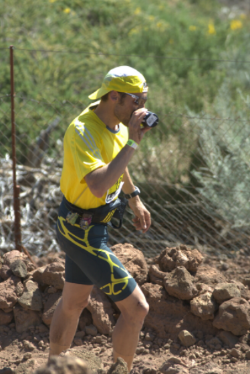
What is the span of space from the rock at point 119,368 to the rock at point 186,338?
0.89 meters

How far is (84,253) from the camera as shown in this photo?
6.87 ft

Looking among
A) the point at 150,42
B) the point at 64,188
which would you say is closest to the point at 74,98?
the point at 150,42

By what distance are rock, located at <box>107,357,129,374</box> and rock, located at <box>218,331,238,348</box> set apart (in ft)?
3.39

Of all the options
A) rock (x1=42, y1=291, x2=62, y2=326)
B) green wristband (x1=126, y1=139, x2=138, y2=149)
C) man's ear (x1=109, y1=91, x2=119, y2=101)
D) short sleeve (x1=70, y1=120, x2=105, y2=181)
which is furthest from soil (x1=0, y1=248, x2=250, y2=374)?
man's ear (x1=109, y1=91, x2=119, y2=101)

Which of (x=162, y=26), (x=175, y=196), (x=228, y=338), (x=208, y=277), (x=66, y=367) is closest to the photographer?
(x=66, y=367)

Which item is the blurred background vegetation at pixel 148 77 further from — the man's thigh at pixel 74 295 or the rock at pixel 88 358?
the rock at pixel 88 358

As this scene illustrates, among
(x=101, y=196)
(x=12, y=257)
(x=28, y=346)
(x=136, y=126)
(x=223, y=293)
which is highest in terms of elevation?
(x=136, y=126)

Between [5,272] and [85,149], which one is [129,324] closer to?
[85,149]

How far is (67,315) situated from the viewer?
227 cm

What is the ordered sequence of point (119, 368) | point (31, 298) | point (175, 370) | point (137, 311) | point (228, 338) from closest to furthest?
point (119, 368)
point (137, 311)
point (175, 370)
point (228, 338)
point (31, 298)

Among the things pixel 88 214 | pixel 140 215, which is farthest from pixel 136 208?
pixel 88 214

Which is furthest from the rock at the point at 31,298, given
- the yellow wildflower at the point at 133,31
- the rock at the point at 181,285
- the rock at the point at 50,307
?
the yellow wildflower at the point at 133,31

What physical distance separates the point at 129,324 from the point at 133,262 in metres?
1.08

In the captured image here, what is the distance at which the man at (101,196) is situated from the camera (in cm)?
195
